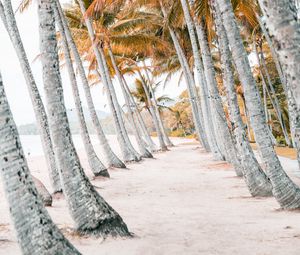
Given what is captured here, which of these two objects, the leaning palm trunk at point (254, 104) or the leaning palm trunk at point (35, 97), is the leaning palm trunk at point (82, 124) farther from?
the leaning palm trunk at point (254, 104)

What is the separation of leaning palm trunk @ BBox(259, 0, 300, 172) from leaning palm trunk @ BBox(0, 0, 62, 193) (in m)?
7.60

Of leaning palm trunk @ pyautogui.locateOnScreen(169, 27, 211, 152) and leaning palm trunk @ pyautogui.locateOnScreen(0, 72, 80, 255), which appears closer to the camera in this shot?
leaning palm trunk @ pyautogui.locateOnScreen(0, 72, 80, 255)

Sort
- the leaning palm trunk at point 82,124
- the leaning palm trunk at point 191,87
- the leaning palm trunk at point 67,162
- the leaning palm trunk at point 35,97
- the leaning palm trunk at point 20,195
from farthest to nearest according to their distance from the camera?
1. the leaning palm trunk at point 191,87
2. the leaning palm trunk at point 82,124
3. the leaning palm trunk at point 35,97
4. the leaning palm trunk at point 67,162
5. the leaning palm trunk at point 20,195

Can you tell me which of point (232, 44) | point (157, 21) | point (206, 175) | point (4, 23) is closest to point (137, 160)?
point (206, 175)

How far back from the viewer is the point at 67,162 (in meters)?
5.61

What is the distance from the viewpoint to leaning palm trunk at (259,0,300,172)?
2918 millimetres

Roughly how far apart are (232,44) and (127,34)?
14362mm

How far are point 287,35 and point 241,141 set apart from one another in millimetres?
6511

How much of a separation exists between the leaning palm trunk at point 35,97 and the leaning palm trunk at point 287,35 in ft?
24.9

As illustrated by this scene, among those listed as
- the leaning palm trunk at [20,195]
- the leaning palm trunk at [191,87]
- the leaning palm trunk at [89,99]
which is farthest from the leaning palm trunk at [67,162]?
the leaning palm trunk at [191,87]

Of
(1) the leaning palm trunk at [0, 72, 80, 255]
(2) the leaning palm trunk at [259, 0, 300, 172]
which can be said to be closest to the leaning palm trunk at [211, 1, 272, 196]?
(1) the leaning palm trunk at [0, 72, 80, 255]

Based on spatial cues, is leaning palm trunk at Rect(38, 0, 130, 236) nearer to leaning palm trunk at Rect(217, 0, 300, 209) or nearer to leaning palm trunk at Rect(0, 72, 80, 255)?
leaning palm trunk at Rect(0, 72, 80, 255)

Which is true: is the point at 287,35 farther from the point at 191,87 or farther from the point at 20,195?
the point at 191,87

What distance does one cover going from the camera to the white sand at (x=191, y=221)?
5133 mm
